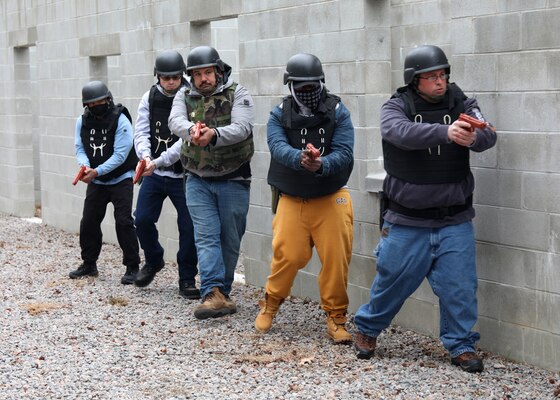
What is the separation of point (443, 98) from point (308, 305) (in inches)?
109

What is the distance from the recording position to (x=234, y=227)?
807cm

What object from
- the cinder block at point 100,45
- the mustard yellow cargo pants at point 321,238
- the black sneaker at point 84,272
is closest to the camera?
the mustard yellow cargo pants at point 321,238

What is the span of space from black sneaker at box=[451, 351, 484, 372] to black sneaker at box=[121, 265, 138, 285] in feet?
13.4

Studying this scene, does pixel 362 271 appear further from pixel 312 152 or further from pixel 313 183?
pixel 312 152

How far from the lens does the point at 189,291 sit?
8898 mm

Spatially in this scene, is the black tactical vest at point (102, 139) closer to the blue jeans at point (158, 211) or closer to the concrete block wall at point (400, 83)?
the blue jeans at point (158, 211)

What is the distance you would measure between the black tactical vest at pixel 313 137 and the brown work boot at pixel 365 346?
972 mm

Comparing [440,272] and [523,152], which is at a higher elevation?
[523,152]

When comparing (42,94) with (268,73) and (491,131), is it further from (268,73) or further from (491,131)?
(491,131)

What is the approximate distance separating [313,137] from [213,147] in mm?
1121

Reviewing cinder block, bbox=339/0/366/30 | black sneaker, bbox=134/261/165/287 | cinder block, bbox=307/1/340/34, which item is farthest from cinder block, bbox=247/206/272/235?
cinder block, bbox=339/0/366/30

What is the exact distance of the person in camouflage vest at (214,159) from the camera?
7758 mm

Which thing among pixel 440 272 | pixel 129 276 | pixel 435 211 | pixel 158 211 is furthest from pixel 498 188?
pixel 129 276

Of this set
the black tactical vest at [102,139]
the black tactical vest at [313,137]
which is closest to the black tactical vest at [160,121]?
the black tactical vest at [102,139]
